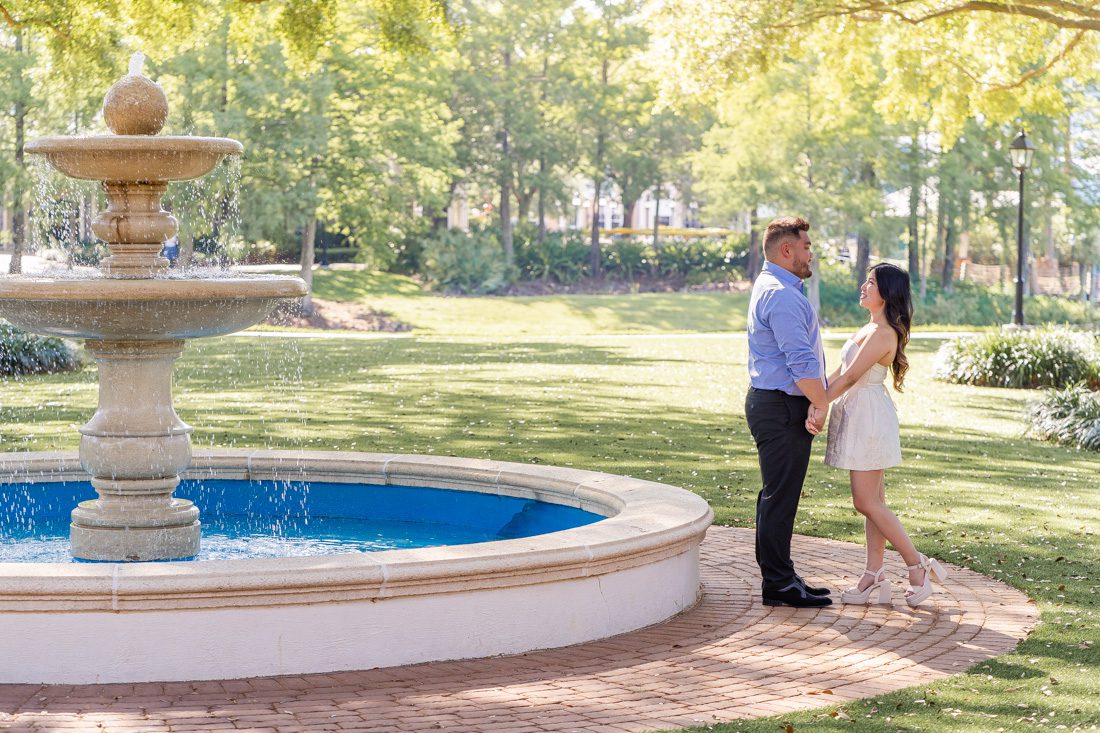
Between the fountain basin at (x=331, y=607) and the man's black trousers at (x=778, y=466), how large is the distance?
50 cm

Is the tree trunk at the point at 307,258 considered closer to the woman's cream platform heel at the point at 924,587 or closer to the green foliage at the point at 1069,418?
the green foliage at the point at 1069,418

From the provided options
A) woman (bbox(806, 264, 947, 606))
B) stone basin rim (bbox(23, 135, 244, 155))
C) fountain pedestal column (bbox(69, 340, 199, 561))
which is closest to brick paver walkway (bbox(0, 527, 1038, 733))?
woman (bbox(806, 264, 947, 606))

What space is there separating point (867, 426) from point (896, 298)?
2.22ft

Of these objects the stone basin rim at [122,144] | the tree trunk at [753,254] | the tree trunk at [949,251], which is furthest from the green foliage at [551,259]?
the stone basin rim at [122,144]

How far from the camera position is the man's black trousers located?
7.17 metres

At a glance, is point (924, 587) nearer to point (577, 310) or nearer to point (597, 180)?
point (577, 310)

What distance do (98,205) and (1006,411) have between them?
25307 millimetres

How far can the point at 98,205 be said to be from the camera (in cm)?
3638

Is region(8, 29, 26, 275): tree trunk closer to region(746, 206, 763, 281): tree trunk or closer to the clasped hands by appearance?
region(746, 206, 763, 281): tree trunk

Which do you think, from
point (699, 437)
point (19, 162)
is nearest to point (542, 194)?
point (19, 162)

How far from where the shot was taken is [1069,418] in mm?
15953

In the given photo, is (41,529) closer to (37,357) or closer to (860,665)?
(860,665)

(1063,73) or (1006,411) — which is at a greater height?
(1063,73)

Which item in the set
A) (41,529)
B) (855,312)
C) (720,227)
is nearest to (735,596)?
(41,529)
